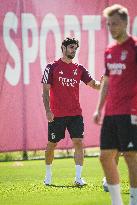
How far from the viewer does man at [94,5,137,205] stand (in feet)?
21.3

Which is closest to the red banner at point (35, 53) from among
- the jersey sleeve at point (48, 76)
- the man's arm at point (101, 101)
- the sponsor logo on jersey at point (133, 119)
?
the jersey sleeve at point (48, 76)

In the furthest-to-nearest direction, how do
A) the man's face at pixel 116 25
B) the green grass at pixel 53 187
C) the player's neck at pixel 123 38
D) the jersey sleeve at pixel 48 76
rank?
1. the jersey sleeve at pixel 48 76
2. the green grass at pixel 53 187
3. the player's neck at pixel 123 38
4. the man's face at pixel 116 25

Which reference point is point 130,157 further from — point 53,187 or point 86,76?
point 86,76

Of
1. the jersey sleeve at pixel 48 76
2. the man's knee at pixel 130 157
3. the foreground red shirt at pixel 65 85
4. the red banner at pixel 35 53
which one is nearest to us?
the man's knee at pixel 130 157

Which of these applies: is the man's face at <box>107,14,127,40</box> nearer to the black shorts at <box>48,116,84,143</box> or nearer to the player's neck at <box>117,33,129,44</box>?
the player's neck at <box>117,33,129,44</box>

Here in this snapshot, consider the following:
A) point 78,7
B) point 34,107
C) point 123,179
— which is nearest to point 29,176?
point 123,179

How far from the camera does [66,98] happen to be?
1005 centimetres

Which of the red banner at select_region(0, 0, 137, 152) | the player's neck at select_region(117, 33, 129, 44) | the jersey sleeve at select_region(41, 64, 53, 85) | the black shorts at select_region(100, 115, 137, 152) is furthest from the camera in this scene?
the red banner at select_region(0, 0, 137, 152)

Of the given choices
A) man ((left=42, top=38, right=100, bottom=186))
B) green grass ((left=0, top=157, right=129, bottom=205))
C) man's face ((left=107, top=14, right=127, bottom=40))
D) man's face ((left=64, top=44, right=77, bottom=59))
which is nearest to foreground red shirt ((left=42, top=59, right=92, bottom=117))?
man ((left=42, top=38, right=100, bottom=186))

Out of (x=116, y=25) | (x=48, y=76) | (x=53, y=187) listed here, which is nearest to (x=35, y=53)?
(x=48, y=76)

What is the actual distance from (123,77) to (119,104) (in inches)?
9.0

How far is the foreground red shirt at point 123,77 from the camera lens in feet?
21.3

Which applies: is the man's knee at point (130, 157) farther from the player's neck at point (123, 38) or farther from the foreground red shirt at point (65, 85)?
the foreground red shirt at point (65, 85)

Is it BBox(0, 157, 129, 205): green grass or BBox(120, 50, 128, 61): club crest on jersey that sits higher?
BBox(120, 50, 128, 61): club crest on jersey
